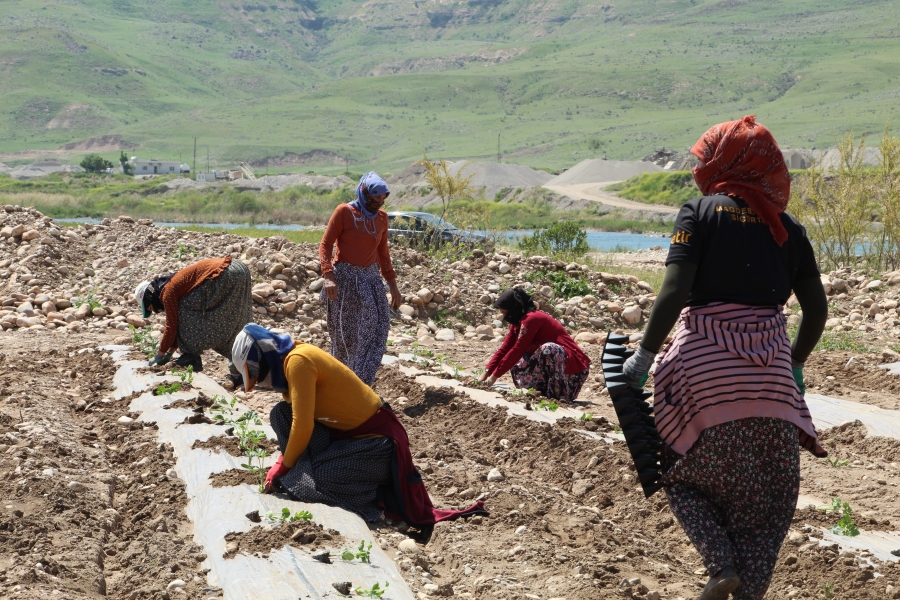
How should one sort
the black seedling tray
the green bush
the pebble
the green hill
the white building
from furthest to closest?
the green hill
the white building
the green bush
the pebble
the black seedling tray

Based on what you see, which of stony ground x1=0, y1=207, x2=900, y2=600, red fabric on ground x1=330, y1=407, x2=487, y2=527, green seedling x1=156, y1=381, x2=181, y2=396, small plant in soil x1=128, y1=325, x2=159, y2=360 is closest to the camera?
stony ground x1=0, y1=207, x2=900, y2=600

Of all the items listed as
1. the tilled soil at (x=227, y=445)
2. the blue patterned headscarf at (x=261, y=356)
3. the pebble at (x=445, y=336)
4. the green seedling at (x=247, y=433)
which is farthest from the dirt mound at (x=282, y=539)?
the pebble at (x=445, y=336)

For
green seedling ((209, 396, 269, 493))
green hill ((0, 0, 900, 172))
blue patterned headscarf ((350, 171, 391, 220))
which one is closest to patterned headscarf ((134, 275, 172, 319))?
green seedling ((209, 396, 269, 493))

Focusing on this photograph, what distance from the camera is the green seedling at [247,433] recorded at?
4730 millimetres

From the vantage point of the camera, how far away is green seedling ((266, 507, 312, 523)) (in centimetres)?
398

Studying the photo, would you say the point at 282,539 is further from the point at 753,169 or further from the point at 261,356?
the point at 753,169

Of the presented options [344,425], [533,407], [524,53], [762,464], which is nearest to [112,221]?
[533,407]

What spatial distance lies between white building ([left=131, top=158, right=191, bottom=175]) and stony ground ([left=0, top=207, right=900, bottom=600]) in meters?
76.2

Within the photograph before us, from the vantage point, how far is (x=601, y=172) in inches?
2511

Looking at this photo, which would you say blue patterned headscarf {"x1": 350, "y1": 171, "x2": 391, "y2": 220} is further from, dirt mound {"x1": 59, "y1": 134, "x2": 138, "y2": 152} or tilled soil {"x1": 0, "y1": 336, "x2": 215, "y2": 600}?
dirt mound {"x1": 59, "y1": 134, "x2": 138, "y2": 152}

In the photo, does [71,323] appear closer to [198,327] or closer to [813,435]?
[198,327]

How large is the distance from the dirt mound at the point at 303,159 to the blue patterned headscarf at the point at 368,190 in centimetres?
9622

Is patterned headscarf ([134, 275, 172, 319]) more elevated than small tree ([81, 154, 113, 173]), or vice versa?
patterned headscarf ([134, 275, 172, 319])

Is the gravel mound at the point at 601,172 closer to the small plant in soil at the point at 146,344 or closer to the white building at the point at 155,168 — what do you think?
the white building at the point at 155,168
